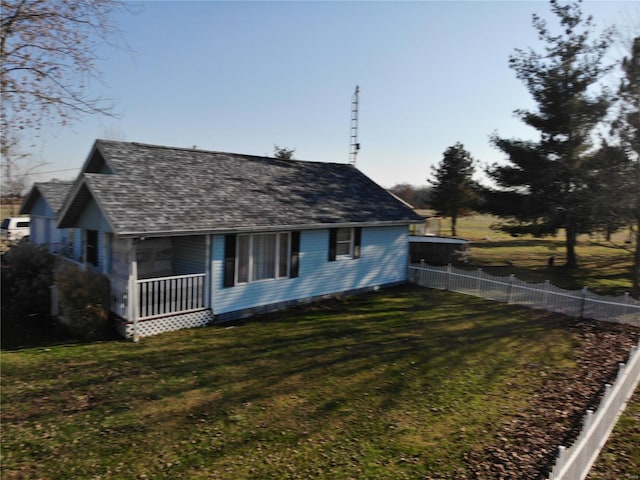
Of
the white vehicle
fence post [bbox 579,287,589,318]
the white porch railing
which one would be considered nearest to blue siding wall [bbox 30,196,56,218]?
the white vehicle

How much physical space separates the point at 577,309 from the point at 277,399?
455 inches

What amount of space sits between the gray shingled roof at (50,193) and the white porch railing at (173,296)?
42.5 ft

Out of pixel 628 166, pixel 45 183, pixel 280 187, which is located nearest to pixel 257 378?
pixel 280 187

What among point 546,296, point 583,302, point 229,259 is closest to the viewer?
point 229,259

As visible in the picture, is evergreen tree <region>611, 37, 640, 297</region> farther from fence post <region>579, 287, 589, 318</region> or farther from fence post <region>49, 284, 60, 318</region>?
fence post <region>49, 284, 60, 318</region>

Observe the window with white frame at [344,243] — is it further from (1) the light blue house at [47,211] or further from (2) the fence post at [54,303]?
(1) the light blue house at [47,211]

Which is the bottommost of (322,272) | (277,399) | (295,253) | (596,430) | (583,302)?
(277,399)

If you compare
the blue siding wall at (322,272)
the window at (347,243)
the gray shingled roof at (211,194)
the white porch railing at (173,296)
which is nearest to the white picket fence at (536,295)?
the blue siding wall at (322,272)

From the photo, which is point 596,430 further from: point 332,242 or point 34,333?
point 34,333

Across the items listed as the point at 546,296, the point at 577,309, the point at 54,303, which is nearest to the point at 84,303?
the point at 54,303

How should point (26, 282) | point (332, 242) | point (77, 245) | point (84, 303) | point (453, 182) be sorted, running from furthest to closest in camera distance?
point (453, 182) → point (77, 245) → point (332, 242) → point (26, 282) → point (84, 303)

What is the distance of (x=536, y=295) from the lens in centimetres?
1573

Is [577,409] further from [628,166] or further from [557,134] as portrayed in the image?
[557,134]

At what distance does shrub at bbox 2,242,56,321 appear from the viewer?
45.3ft
